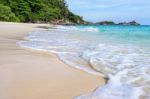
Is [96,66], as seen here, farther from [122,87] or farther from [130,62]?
[122,87]

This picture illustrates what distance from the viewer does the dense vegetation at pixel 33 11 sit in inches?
2056

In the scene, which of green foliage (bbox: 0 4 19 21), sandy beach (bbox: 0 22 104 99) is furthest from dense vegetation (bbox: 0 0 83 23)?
sandy beach (bbox: 0 22 104 99)

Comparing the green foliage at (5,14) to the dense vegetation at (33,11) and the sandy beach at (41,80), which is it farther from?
the sandy beach at (41,80)

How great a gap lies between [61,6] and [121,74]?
8197 centimetres

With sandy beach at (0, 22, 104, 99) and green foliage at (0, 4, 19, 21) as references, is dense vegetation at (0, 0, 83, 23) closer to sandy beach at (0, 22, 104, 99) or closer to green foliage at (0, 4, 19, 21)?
green foliage at (0, 4, 19, 21)

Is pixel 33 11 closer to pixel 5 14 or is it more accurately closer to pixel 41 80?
pixel 5 14

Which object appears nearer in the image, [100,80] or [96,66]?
A: [100,80]

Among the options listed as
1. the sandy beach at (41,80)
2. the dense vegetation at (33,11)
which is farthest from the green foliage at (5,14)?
the sandy beach at (41,80)

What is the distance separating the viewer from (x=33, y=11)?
223 feet

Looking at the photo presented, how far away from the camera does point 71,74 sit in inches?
186

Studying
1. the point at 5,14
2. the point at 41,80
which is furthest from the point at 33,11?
the point at 41,80

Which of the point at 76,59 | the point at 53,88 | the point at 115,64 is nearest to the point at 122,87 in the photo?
the point at 53,88

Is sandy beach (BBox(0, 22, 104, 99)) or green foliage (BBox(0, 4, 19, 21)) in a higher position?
sandy beach (BBox(0, 22, 104, 99))

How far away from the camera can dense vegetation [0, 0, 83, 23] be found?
52.2 m
